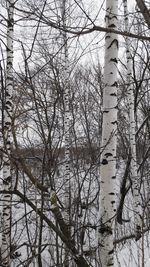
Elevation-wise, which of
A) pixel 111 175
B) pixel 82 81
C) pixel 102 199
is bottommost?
pixel 102 199

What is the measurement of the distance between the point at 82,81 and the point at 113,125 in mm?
10358

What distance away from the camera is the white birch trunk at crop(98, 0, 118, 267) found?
2.11 meters

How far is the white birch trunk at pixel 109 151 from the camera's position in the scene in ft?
6.91

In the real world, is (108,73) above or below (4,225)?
above

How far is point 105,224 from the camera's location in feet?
6.92

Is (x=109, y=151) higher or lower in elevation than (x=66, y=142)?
lower

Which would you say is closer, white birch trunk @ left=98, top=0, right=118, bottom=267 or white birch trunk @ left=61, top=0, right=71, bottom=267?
white birch trunk @ left=98, top=0, right=118, bottom=267

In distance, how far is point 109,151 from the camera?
2268 mm

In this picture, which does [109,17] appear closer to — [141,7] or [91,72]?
[141,7]

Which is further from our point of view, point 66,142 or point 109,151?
point 66,142

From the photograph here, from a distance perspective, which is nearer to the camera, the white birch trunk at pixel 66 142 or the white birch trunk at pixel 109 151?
the white birch trunk at pixel 109 151

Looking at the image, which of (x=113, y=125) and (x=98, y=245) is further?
(x=113, y=125)

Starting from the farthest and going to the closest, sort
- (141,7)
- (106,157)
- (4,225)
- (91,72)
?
(91,72)
(4,225)
(106,157)
(141,7)

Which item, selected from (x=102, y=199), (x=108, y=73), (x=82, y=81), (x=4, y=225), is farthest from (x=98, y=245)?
(x=82, y=81)
